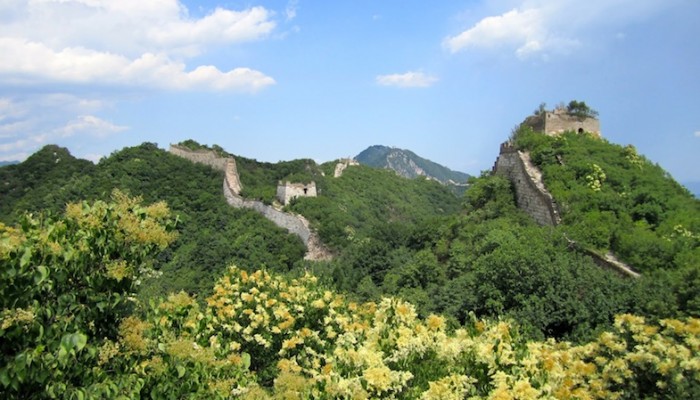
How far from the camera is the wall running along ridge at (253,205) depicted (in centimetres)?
3625

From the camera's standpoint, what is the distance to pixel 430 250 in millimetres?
21531

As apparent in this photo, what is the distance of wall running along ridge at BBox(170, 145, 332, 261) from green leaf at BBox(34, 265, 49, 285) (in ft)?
103

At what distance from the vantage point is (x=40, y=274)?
384cm

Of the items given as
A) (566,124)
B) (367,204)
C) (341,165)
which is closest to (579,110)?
(566,124)

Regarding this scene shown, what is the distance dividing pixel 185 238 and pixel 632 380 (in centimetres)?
3468

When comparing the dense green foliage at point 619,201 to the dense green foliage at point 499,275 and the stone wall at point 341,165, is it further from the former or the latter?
the stone wall at point 341,165

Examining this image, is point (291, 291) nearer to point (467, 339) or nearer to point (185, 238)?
point (467, 339)

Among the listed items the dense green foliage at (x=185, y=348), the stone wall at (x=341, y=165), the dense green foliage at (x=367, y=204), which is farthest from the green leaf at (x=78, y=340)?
the stone wall at (x=341, y=165)

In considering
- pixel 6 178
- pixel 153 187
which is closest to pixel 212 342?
pixel 153 187

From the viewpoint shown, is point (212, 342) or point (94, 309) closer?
point (94, 309)

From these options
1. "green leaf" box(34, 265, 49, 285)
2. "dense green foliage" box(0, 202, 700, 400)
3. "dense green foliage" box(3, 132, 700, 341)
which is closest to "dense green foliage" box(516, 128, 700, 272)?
"dense green foliage" box(3, 132, 700, 341)

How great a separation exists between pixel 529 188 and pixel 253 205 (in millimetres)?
25210

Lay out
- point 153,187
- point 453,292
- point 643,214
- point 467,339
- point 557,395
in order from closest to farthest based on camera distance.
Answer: point 557,395 → point 467,339 → point 453,292 → point 643,214 → point 153,187

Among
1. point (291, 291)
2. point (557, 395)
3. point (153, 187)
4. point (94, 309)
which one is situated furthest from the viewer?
point (153, 187)
